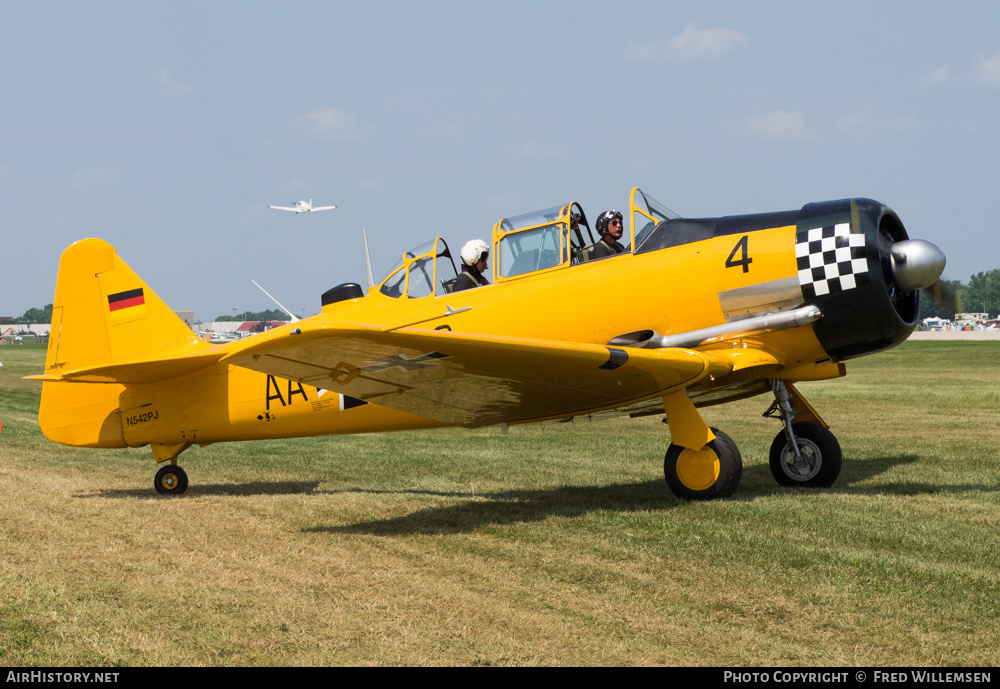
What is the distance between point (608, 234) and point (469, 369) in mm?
2495

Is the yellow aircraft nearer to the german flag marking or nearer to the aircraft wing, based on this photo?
the aircraft wing

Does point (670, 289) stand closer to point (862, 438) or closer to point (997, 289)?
point (862, 438)

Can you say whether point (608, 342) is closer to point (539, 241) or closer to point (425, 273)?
point (539, 241)

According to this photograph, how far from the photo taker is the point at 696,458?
768 cm

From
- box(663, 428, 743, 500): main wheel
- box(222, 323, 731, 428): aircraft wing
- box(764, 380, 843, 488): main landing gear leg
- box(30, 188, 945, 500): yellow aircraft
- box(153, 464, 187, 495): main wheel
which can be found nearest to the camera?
box(222, 323, 731, 428): aircraft wing

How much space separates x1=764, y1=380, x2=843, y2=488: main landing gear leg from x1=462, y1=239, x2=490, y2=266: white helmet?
10.2 feet

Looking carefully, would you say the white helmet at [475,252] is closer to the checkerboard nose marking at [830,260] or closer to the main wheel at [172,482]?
the checkerboard nose marking at [830,260]

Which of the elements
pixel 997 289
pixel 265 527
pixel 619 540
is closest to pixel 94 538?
pixel 265 527

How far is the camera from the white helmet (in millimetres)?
8633

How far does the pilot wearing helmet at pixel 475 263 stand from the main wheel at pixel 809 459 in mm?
3435

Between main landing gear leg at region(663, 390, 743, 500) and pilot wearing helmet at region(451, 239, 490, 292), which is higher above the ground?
pilot wearing helmet at region(451, 239, 490, 292)

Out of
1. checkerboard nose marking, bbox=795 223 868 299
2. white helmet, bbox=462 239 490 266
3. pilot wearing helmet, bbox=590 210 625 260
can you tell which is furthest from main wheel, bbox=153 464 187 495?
checkerboard nose marking, bbox=795 223 868 299

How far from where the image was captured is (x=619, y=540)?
6.32 m

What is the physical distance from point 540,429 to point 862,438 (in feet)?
17.5
